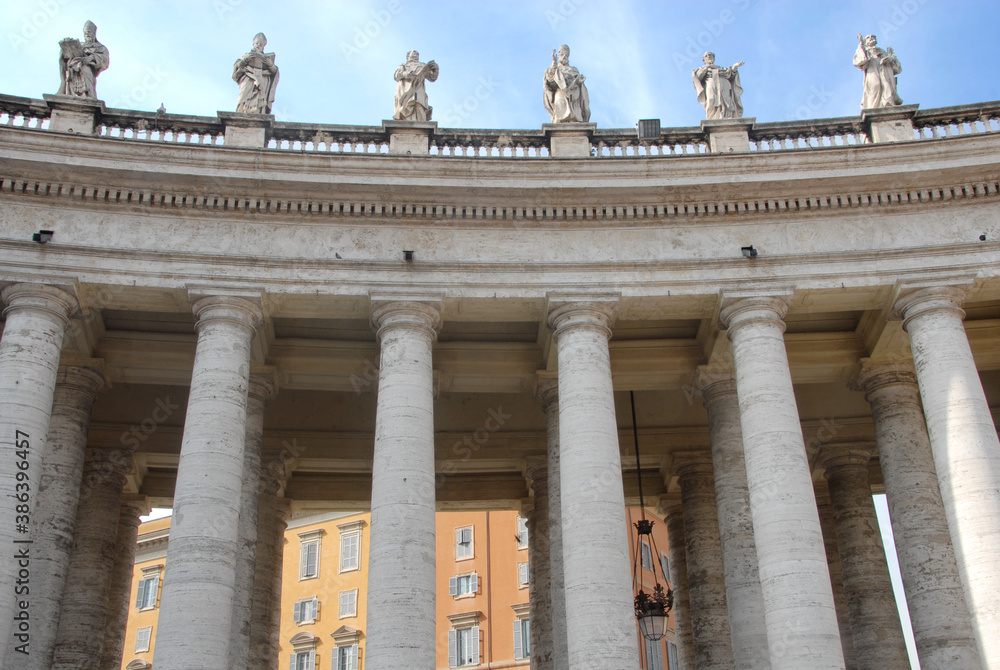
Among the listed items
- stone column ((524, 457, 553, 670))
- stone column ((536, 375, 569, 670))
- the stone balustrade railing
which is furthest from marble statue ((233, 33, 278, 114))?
stone column ((524, 457, 553, 670))

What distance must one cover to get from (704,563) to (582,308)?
30.0 feet

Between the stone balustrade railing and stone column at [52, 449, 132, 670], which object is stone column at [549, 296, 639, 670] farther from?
stone column at [52, 449, 132, 670]

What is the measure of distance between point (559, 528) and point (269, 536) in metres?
8.82

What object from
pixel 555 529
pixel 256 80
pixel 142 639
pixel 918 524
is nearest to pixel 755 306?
pixel 918 524

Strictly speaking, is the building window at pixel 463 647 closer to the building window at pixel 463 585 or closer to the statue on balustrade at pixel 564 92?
the building window at pixel 463 585

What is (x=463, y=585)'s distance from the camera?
54000mm

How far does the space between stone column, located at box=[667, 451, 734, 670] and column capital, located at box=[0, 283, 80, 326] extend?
1704 cm

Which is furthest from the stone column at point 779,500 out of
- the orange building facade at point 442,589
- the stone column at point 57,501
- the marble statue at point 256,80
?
the orange building facade at point 442,589

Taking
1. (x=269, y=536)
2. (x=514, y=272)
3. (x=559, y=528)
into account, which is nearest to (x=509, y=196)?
(x=514, y=272)

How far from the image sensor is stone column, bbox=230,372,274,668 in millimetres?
23734

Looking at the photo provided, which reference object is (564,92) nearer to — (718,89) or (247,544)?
(718,89)

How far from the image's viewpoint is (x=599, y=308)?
938 inches

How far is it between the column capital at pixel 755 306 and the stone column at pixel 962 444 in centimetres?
273

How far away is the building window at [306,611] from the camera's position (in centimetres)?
5619
